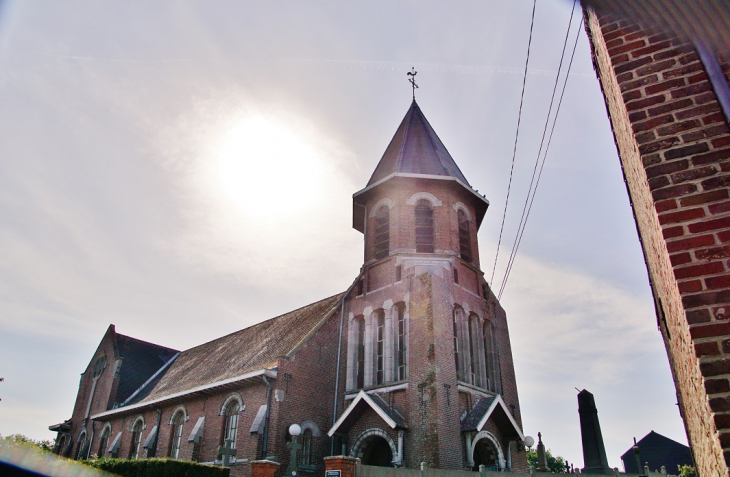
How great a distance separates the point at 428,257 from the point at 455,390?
5.05 meters

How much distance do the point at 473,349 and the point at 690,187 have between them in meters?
15.9

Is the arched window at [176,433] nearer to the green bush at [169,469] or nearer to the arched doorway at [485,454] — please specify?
the green bush at [169,469]

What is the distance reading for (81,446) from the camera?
89.3 feet

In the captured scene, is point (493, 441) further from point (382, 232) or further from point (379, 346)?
point (382, 232)

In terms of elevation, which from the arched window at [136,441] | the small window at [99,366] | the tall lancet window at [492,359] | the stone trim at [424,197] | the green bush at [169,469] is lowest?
the green bush at [169,469]

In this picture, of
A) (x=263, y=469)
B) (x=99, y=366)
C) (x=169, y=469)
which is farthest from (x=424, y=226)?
(x=99, y=366)

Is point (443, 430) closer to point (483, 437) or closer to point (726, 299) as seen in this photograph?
point (483, 437)

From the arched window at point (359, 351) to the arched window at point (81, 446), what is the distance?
58.1ft

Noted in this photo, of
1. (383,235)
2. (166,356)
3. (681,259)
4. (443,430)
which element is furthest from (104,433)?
(681,259)

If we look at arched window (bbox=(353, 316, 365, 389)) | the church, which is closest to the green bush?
the church

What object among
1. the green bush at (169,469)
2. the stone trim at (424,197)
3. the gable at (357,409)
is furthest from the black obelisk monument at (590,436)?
the green bush at (169,469)

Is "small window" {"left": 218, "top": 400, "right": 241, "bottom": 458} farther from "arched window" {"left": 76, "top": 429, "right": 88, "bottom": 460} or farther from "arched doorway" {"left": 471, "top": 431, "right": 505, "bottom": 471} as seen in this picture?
"arched window" {"left": 76, "top": 429, "right": 88, "bottom": 460}

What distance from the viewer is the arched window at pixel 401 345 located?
1669 centimetres

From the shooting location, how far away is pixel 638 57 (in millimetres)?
3121
